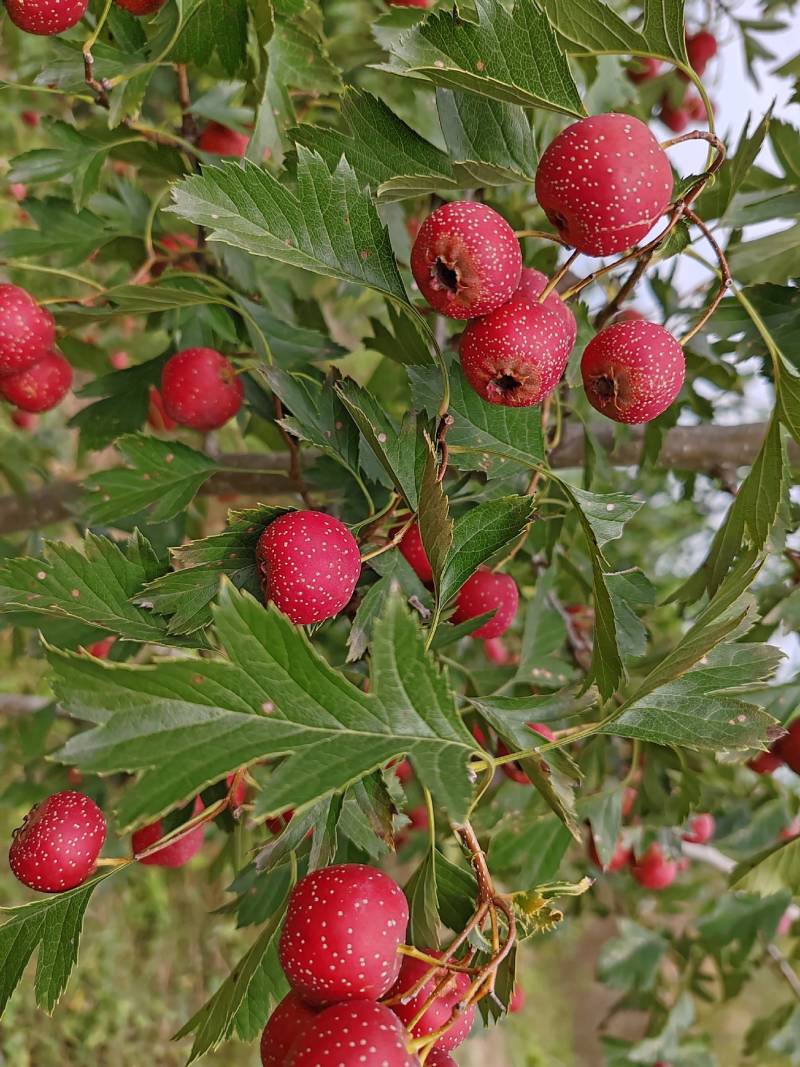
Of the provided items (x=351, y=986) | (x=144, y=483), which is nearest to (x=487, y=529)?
(x=351, y=986)

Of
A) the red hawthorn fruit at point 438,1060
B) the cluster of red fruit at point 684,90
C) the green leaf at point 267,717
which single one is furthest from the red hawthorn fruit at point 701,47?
the red hawthorn fruit at point 438,1060

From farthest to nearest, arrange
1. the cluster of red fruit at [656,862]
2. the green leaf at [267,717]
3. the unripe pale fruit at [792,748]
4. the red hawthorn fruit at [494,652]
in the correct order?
the cluster of red fruit at [656,862]
the red hawthorn fruit at [494,652]
the unripe pale fruit at [792,748]
the green leaf at [267,717]

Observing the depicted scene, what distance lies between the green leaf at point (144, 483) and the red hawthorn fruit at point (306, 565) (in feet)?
0.98

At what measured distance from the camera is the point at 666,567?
2617mm

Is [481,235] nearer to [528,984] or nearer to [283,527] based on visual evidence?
[283,527]

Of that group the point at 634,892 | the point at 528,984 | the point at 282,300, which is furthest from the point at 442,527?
the point at 528,984

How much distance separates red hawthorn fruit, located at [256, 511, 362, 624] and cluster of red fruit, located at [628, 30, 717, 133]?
48.3 inches

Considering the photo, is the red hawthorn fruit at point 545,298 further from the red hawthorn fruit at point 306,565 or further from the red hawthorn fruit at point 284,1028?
the red hawthorn fruit at point 284,1028

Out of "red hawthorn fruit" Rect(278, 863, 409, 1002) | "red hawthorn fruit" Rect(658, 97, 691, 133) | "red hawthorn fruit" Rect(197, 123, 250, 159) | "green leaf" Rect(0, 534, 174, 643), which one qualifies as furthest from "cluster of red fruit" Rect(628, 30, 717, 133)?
"red hawthorn fruit" Rect(278, 863, 409, 1002)

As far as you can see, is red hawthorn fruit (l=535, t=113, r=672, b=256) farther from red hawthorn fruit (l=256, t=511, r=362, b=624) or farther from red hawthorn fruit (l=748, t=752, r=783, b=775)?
red hawthorn fruit (l=748, t=752, r=783, b=775)

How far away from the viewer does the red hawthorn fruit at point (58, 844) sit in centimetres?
58

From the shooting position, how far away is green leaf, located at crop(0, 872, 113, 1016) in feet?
1.94

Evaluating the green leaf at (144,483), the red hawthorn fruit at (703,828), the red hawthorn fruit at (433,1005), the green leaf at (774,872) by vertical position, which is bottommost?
the red hawthorn fruit at (703,828)

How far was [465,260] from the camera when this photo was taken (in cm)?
52
